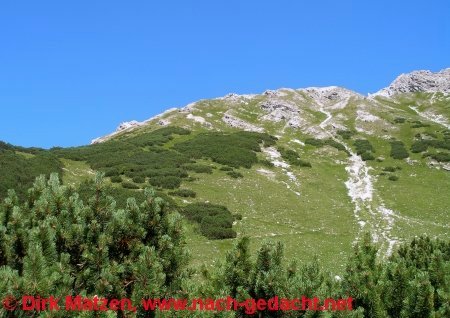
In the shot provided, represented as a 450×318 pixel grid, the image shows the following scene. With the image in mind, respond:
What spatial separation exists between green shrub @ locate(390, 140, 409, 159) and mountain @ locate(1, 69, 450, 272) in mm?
145

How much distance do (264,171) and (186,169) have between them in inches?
396

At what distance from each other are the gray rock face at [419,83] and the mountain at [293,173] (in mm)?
46002

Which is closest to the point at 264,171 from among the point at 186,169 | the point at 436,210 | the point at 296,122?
the point at 186,169

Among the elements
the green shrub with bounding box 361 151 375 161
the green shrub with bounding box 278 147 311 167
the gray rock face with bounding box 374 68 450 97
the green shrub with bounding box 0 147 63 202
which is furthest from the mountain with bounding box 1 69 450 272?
the gray rock face with bounding box 374 68 450 97

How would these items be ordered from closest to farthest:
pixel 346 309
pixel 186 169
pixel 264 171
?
pixel 346 309, pixel 186 169, pixel 264 171

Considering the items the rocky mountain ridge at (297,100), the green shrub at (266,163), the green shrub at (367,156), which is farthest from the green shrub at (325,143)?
the green shrub at (266,163)

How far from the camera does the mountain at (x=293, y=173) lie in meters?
32.0

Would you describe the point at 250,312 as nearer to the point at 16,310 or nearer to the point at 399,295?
the point at 399,295

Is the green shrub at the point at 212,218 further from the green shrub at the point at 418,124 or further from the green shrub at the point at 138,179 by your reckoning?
the green shrub at the point at 418,124

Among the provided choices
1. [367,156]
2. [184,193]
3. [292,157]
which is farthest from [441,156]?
[184,193]

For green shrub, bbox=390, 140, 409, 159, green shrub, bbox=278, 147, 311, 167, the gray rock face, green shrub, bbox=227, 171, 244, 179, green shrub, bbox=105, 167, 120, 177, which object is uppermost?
the gray rock face

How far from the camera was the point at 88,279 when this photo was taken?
7301mm

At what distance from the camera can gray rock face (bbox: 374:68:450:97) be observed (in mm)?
135875

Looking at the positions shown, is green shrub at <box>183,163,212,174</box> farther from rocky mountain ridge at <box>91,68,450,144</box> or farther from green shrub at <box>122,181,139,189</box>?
rocky mountain ridge at <box>91,68,450,144</box>
